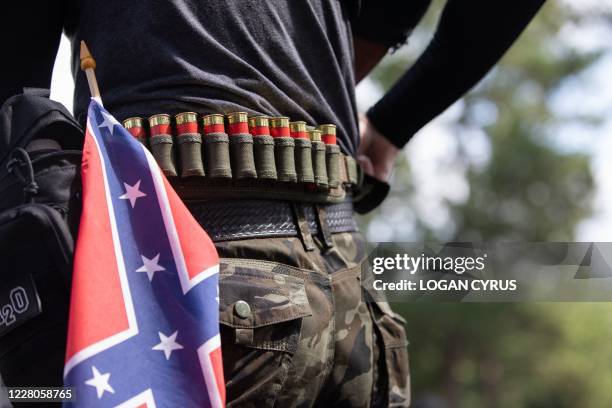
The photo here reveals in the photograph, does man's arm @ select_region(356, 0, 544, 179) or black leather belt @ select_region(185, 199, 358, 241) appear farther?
man's arm @ select_region(356, 0, 544, 179)

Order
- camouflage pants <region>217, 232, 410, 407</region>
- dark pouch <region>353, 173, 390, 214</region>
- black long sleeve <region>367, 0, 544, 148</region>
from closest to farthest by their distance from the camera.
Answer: camouflage pants <region>217, 232, 410, 407</region>
black long sleeve <region>367, 0, 544, 148</region>
dark pouch <region>353, 173, 390, 214</region>

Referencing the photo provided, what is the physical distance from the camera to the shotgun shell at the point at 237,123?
6.18 feet

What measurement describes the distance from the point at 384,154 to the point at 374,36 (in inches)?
13.7

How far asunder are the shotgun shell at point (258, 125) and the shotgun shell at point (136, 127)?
0.23 metres

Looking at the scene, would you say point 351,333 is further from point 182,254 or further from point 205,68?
point 205,68

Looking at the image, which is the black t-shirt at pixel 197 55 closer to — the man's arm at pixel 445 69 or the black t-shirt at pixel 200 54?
the black t-shirt at pixel 200 54

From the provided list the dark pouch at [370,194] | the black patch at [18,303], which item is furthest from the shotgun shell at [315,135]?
the black patch at [18,303]

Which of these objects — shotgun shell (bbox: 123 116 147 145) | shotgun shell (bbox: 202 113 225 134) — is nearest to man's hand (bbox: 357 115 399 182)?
shotgun shell (bbox: 202 113 225 134)

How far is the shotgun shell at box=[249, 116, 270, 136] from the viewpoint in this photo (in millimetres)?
1914

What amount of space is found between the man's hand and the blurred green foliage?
73.2ft

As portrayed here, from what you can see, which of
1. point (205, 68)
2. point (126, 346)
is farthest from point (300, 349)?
point (205, 68)

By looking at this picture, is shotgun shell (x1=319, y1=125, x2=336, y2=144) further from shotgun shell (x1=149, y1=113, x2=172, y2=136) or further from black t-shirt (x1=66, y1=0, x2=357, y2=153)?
shotgun shell (x1=149, y1=113, x2=172, y2=136)

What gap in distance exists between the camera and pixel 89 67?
1.82m

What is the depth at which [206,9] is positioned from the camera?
1.87 metres
